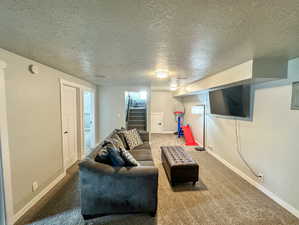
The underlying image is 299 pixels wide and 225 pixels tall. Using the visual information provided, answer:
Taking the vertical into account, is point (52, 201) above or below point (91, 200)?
below

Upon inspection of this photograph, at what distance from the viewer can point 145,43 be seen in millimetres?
1550

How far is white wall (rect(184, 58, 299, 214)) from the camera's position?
81.0 inches

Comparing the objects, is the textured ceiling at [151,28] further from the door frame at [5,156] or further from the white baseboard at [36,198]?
the white baseboard at [36,198]

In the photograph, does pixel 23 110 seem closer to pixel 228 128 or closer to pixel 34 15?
pixel 34 15

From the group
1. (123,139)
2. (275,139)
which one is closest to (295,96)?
(275,139)

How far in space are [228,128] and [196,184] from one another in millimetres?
1620

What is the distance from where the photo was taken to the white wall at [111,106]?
212 inches

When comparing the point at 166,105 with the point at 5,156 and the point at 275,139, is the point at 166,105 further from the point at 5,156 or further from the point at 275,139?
the point at 5,156

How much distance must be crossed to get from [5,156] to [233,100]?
3856 mm

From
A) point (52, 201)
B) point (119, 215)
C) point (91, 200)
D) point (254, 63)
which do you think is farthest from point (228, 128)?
point (52, 201)

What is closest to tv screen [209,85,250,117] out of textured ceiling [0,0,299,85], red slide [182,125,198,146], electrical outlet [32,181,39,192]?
textured ceiling [0,0,299,85]

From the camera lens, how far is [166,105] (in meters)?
7.58

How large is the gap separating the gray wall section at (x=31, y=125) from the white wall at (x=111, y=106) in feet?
8.14

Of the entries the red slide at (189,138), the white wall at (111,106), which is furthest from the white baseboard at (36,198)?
the red slide at (189,138)
